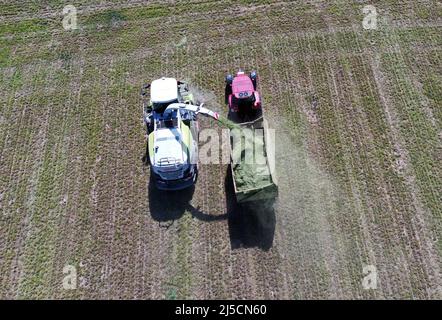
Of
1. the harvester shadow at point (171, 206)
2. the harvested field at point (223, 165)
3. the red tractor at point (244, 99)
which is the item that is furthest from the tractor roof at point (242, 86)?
the harvester shadow at point (171, 206)

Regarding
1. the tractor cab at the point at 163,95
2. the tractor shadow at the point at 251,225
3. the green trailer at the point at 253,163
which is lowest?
the tractor shadow at the point at 251,225

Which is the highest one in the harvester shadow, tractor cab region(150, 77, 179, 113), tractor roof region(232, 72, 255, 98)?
tractor cab region(150, 77, 179, 113)

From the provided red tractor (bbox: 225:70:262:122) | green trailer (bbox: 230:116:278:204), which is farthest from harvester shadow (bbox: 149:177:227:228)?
red tractor (bbox: 225:70:262:122)

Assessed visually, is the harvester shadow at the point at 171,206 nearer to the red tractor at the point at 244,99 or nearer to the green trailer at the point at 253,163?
the green trailer at the point at 253,163

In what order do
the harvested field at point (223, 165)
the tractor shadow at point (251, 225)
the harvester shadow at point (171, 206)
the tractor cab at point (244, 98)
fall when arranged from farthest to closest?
the tractor cab at point (244, 98) < the harvester shadow at point (171, 206) < the tractor shadow at point (251, 225) < the harvested field at point (223, 165)

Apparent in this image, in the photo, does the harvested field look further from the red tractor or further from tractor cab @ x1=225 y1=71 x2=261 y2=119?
tractor cab @ x1=225 y1=71 x2=261 y2=119

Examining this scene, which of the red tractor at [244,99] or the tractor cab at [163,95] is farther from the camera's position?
the red tractor at [244,99]

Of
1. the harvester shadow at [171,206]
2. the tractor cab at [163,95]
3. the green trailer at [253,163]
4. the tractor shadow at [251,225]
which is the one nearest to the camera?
the green trailer at [253,163]
